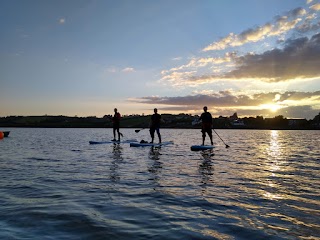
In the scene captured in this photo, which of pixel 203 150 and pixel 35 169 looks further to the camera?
pixel 203 150

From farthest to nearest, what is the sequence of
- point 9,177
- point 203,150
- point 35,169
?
point 203,150
point 35,169
point 9,177

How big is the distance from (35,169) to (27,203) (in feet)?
18.4

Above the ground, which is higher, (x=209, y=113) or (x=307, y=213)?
(x=209, y=113)

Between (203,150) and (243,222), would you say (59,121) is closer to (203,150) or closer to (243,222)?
(203,150)

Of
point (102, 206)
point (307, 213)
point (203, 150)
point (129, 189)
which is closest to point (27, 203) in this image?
point (102, 206)

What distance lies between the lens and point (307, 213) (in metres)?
6.23

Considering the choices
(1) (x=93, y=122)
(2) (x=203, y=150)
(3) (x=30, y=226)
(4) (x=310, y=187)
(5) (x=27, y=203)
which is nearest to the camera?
(3) (x=30, y=226)

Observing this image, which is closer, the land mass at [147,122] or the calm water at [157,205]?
the calm water at [157,205]

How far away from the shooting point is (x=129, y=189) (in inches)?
329

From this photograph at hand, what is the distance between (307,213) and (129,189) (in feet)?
14.7

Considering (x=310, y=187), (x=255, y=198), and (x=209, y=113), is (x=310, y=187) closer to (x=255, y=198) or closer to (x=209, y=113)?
(x=255, y=198)

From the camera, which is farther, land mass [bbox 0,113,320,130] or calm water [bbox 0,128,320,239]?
land mass [bbox 0,113,320,130]

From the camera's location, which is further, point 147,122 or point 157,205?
point 147,122

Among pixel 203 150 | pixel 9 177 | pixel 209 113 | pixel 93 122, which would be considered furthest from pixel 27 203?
pixel 93 122
